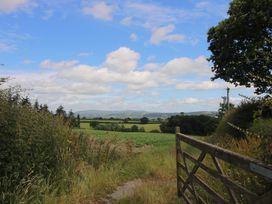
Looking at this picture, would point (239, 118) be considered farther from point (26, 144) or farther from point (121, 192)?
point (26, 144)

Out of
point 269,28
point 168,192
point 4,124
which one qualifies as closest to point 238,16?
point 269,28

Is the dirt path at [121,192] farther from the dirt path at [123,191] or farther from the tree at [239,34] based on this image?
the tree at [239,34]

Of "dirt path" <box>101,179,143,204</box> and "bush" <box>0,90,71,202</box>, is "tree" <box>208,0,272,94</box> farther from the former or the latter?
"bush" <box>0,90,71,202</box>

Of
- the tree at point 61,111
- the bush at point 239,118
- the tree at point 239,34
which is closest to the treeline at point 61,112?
the tree at point 61,111

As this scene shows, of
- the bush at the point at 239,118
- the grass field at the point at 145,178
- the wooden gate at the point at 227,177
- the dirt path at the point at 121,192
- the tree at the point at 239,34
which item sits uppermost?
the tree at the point at 239,34

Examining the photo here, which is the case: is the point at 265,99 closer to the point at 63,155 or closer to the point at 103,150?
the point at 63,155

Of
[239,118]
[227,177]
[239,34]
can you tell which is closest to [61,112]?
[227,177]

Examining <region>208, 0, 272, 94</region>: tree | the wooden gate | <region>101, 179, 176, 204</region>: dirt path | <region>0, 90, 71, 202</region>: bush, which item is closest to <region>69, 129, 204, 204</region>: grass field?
<region>101, 179, 176, 204</region>: dirt path

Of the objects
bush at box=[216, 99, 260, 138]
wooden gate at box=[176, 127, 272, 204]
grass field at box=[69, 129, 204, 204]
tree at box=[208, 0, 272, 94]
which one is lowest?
grass field at box=[69, 129, 204, 204]

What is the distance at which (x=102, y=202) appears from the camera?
1016cm

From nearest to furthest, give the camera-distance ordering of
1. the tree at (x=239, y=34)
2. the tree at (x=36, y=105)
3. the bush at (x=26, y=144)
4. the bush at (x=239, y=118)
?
the bush at (x=26, y=144), the tree at (x=36, y=105), the bush at (x=239, y=118), the tree at (x=239, y=34)

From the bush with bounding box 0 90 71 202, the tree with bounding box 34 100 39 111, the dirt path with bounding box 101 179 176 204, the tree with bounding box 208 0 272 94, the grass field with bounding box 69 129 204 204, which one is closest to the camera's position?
the bush with bounding box 0 90 71 202

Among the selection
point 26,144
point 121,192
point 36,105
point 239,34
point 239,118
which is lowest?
point 121,192

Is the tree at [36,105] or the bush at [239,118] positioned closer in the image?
the tree at [36,105]
